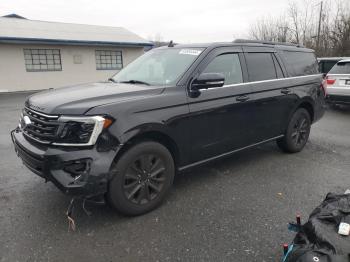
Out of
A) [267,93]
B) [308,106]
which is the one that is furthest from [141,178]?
[308,106]

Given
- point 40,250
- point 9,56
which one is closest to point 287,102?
point 40,250

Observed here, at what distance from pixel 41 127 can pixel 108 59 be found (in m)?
17.8

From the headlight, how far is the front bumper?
2.9 inches

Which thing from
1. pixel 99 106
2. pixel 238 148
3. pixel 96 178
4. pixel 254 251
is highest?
pixel 99 106

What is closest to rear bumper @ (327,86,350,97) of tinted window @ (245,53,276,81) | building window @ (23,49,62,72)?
tinted window @ (245,53,276,81)

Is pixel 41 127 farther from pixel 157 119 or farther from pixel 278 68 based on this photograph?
pixel 278 68

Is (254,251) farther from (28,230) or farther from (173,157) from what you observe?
(28,230)

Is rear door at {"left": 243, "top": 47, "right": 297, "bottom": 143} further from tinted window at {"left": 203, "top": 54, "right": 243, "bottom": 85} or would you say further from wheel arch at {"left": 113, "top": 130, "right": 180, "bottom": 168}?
wheel arch at {"left": 113, "top": 130, "right": 180, "bottom": 168}

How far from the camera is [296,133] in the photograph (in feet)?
17.6

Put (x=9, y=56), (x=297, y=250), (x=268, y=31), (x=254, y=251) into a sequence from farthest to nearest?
(x=268, y=31) < (x=9, y=56) < (x=254, y=251) < (x=297, y=250)

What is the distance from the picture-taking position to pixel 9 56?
16.6 metres

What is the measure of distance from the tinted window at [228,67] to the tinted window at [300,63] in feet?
4.33

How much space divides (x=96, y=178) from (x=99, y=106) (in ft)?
2.22

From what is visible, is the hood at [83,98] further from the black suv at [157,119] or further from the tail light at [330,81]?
the tail light at [330,81]
